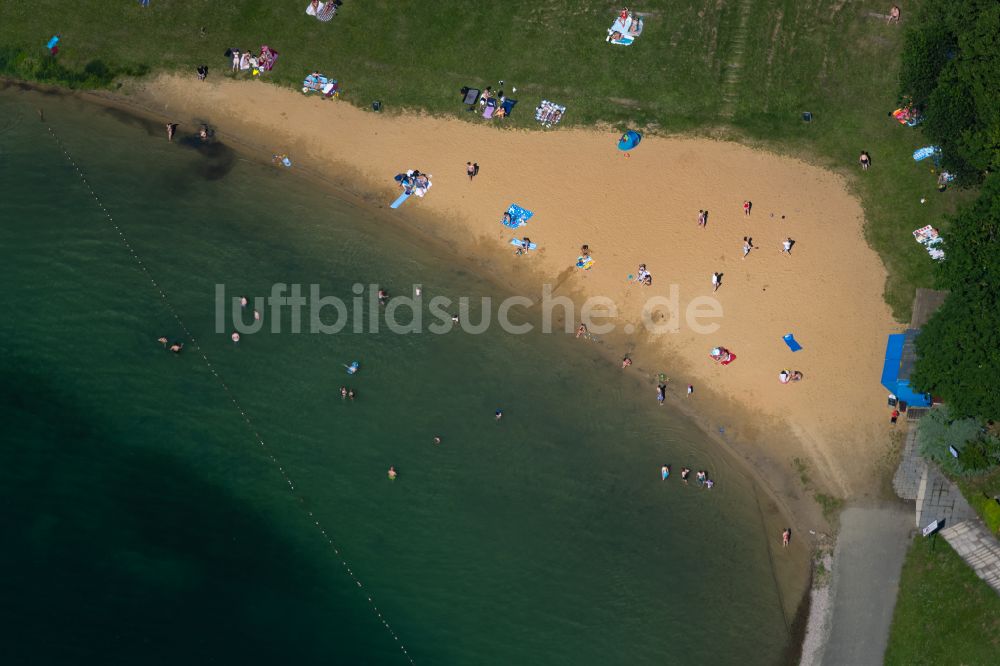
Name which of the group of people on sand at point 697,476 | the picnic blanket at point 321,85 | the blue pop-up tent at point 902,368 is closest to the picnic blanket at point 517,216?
the picnic blanket at point 321,85

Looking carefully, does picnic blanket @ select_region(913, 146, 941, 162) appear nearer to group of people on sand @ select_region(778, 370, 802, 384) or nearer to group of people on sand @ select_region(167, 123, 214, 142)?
group of people on sand @ select_region(778, 370, 802, 384)

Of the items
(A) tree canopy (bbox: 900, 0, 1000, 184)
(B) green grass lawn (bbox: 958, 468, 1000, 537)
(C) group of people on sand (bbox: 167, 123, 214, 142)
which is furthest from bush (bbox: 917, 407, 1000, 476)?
(C) group of people on sand (bbox: 167, 123, 214, 142)

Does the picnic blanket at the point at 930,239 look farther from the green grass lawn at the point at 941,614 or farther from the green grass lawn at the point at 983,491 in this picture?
the green grass lawn at the point at 941,614

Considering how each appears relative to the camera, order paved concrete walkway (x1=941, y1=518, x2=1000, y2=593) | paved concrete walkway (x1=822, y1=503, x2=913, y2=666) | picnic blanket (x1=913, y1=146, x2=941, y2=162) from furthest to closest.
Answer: picnic blanket (x1=913, y1=146, x2=941, y2=162), paved concrete walkway (x1=822, y1=503, x2=913, y2=666), paved concrete walkway (x1=941, y1=518, x2=1000, y2=593)

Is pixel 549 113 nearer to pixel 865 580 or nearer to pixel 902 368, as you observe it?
pixel 902 368

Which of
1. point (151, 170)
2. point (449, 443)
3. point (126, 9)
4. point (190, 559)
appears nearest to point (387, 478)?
point (449, 443)

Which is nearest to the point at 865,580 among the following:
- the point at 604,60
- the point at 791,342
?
the point at 791,342

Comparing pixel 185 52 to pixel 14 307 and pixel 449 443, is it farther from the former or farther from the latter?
pixel 449 443
